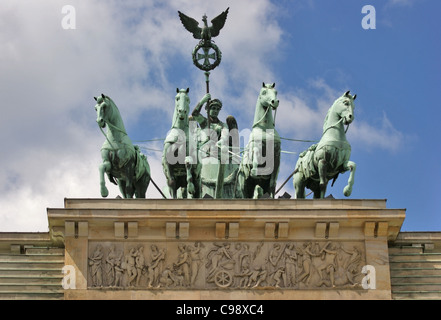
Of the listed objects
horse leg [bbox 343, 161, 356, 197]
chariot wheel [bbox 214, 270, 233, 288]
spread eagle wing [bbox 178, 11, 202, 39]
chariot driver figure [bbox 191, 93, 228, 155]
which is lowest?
chariot wheel [bbox 214, 270, 233, 288]

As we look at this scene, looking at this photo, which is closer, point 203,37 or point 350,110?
point 350,110

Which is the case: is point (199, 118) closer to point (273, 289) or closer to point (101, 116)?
point (101, 116)

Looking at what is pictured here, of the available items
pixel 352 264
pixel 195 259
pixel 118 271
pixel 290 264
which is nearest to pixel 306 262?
pixel 290 264

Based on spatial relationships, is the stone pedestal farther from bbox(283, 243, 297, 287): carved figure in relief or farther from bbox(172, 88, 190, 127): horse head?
bbox(172, 88, 190, 127): horse head

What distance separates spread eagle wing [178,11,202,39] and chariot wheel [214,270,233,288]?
7502mm

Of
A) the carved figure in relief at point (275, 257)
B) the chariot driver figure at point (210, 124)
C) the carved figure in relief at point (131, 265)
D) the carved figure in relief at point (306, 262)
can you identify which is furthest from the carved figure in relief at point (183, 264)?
the chariot driver figure at point (210, 124)

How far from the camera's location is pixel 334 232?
34375 mm

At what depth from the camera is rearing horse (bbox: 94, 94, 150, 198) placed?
117 ft

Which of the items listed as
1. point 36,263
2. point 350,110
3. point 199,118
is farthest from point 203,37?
point 36,263

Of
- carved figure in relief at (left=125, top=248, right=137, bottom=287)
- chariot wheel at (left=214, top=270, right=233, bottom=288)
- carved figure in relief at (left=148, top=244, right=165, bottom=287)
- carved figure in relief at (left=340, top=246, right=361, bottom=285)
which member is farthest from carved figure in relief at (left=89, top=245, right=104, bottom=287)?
carved figure in relief at (left=340, top=246, right=361, bottom=285)

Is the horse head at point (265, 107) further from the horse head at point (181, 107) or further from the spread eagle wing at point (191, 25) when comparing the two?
the spread eagle wing at point (191, 25)

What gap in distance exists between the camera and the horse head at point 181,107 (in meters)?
A: 35.8

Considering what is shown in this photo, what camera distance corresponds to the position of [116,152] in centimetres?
3584
